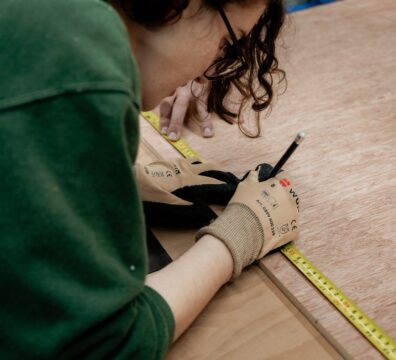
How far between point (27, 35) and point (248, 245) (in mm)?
529

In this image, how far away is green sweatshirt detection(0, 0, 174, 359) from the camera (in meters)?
0.46

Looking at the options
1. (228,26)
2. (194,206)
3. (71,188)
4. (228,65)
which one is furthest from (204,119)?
(71,188)

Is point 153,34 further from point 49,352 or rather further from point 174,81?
point 49,352

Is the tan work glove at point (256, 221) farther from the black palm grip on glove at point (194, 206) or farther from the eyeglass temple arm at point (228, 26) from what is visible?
the eyeglass temple arm at point (228, 26)

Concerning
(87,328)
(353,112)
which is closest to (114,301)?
(87,328)

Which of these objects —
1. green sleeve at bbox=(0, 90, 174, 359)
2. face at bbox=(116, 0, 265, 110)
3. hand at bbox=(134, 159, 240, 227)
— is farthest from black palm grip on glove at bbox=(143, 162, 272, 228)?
green sleeve at bbox=(0, 90, 174, 359)

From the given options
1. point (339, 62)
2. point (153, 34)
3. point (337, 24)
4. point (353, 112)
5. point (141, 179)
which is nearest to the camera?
point (153, 34)

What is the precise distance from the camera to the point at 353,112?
1.33 meters

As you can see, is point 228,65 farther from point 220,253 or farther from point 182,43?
point 220,253

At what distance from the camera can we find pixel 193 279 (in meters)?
0.74

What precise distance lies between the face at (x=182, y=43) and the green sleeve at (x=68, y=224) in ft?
0.79

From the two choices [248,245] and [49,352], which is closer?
[49,352]

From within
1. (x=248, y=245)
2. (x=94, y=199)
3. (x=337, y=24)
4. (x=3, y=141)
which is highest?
(x=3, y=141)

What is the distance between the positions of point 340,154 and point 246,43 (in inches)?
16.8
